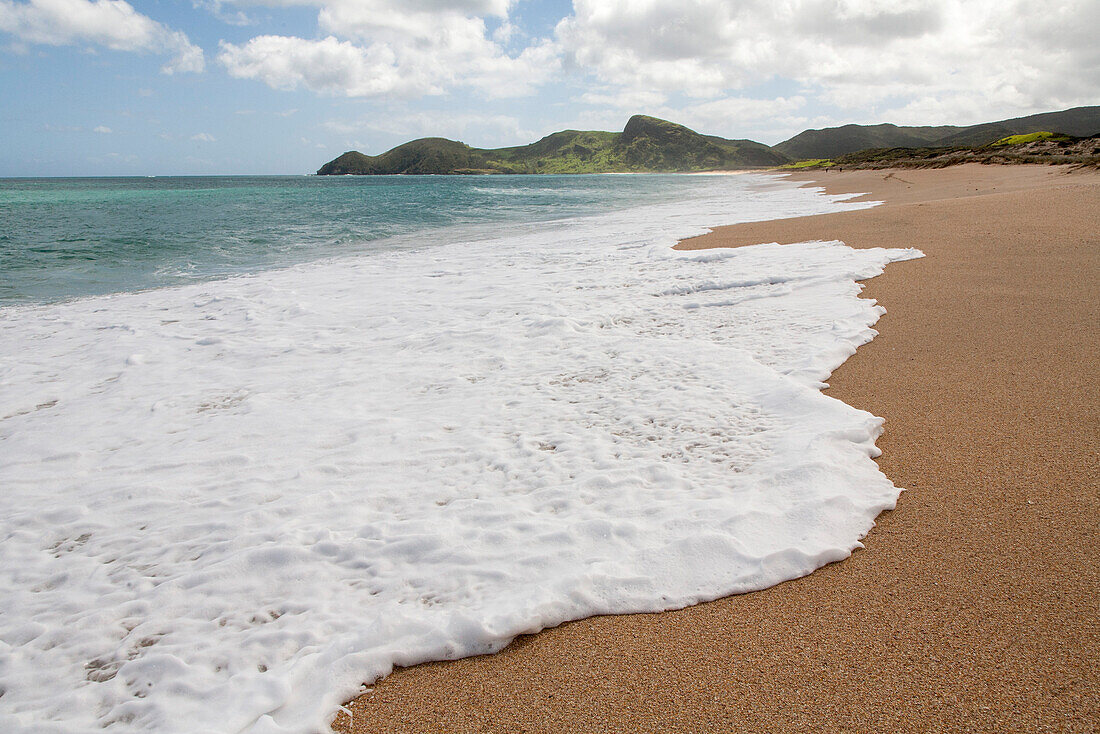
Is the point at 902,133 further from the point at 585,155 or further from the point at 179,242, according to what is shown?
the point at 179,242

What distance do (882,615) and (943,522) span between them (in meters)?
0.77

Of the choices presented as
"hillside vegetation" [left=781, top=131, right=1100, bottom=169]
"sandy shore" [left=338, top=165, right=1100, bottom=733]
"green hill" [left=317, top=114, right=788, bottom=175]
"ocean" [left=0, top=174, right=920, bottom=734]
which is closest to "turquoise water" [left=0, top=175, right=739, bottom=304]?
"ocean" [left=0, top=174, right=920, bottom=734]

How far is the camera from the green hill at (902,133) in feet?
358

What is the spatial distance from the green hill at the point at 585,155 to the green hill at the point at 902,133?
15205 millimetres

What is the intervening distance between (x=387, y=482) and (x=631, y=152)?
6732 inches

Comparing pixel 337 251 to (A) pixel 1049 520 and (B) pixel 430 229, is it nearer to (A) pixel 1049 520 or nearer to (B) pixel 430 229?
(B) pixel 430 229

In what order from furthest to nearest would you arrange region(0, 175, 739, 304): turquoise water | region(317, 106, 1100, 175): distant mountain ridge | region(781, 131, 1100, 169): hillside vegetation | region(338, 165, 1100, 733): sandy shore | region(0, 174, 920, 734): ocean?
region(317, 106, 1100, 175): distant mountain ridge < region(781, 131, 1100, 169): hillside vegetation < region(0, 175, 739, 304): turquoise water < region(0, 174, 920, 734): ocean < region(338, 165, 1100, 733): sandy shore

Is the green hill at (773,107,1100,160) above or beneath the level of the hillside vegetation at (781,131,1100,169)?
above

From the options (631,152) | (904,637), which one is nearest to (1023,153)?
(904,637)

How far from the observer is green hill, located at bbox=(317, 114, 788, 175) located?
495 feet

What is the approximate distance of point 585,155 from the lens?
169 meters

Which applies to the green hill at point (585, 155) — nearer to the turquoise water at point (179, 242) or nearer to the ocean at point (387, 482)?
the turquoise water at point (179, 242)

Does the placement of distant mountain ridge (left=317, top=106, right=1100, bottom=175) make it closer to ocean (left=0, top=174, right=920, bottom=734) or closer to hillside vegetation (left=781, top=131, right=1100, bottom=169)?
hillside vegetation (left=781, top=131, right=1100, bottom=169)

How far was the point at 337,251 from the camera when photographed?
14.4 m
